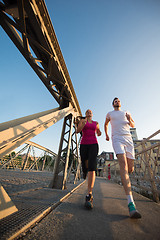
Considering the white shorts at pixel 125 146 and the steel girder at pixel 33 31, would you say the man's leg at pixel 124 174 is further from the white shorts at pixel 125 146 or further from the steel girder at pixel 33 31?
the steel girder at pixel 33 31

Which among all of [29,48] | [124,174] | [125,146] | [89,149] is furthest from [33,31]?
[124,174]

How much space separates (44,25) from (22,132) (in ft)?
7.66

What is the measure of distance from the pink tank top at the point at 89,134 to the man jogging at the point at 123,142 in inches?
15.9

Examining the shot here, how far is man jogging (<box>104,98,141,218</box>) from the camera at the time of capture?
1.61 meters

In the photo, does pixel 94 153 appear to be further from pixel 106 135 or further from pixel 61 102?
pixel 61 102

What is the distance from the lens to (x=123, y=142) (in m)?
1.82

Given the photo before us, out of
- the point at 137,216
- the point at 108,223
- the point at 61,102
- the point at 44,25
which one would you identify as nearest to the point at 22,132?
the point at 108,223

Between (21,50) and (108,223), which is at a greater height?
(21,50)

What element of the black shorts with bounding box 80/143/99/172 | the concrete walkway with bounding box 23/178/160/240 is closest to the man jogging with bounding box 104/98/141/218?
the concrete walkway with bounding box 23/178/160/240

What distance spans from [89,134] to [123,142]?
711mm

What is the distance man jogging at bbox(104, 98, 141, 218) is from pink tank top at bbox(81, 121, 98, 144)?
15.9 inches

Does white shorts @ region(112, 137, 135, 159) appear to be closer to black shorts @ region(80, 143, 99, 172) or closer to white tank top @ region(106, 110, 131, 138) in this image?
white tank top @ region(106, 110, 131, 138)

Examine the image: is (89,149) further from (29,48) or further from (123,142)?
(29,48)

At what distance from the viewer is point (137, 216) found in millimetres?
1255
